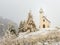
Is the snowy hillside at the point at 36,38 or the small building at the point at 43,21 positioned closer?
the snowy hillside at the point at 36,38

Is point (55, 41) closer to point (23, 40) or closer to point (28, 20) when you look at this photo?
point (23, 40)

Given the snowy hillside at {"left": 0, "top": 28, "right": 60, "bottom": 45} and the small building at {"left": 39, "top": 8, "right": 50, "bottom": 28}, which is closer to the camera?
the snowy hillside at {"left": 0, "top": 28, "right": 60, "bottom": 45}

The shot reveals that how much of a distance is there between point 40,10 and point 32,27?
6.93ft

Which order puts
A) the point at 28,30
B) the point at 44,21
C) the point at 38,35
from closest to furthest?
the point at 38,35 < the point at 28,30 < the point at 44,21

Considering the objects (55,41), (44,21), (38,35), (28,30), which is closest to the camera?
(55,41)

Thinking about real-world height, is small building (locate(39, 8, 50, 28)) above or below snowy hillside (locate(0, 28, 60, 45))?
above

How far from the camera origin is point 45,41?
28.2 ft

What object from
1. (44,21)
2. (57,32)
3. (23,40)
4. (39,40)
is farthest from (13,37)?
A: (44,21)

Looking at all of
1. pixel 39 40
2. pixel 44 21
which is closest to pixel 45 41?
pixel 39 40

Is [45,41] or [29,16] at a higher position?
[29,16]

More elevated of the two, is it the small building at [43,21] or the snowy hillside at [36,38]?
the small building at [43,21]

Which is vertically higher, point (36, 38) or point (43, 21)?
point (43, 21)

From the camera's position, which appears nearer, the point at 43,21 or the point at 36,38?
the point at 36,38

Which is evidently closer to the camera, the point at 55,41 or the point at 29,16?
the point at 55,41
